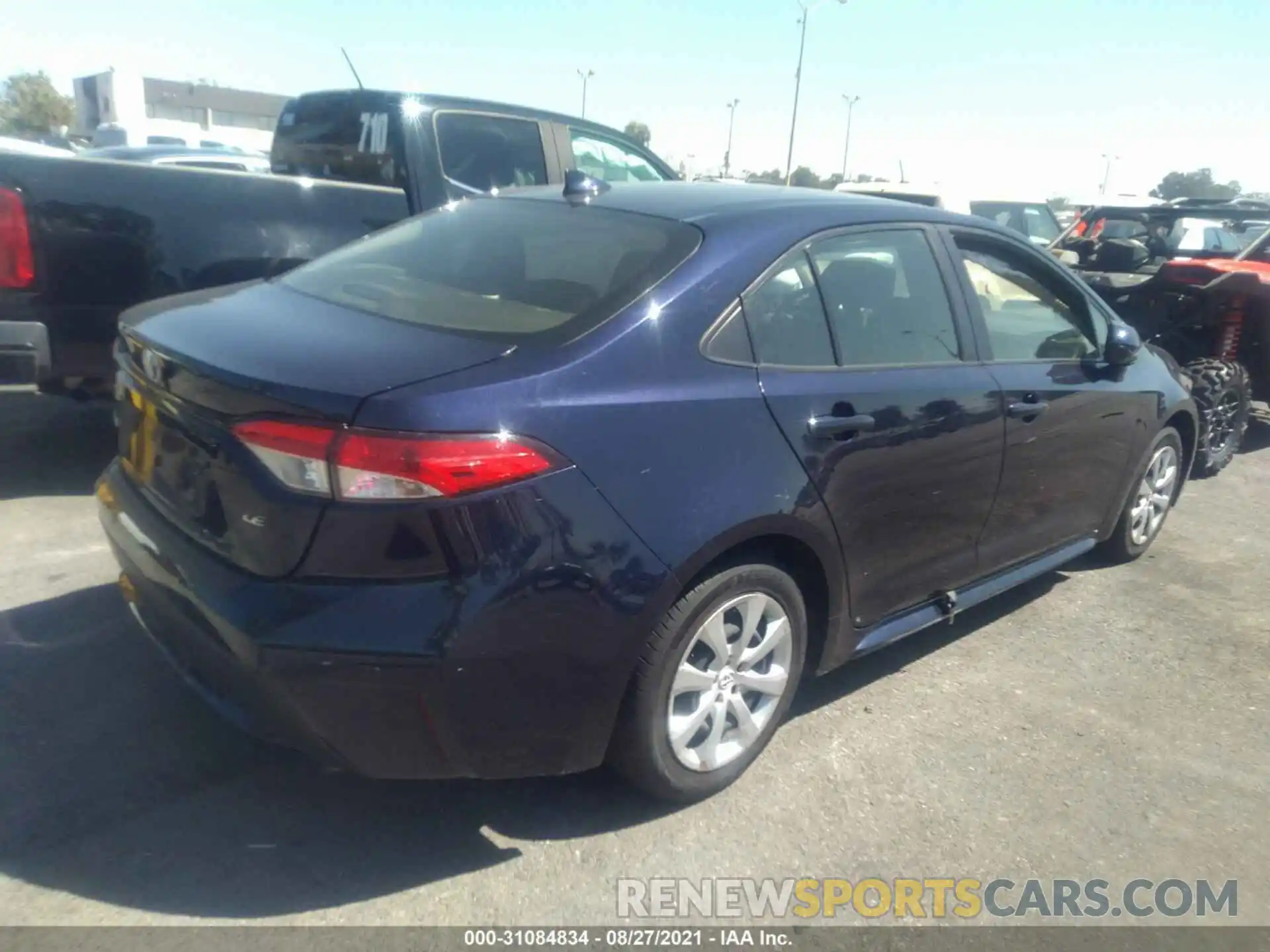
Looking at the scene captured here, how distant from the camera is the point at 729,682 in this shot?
3.01m

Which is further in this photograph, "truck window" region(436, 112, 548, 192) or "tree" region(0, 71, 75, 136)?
"tree" region(0, 71, 75, 136)

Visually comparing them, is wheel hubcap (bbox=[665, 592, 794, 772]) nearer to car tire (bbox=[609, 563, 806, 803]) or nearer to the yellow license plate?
car tire (bbox=[609, 563, 806, 803])

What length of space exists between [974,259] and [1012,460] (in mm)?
734

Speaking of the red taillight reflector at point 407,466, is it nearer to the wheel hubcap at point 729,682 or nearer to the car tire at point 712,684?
the car tire at point 712,684

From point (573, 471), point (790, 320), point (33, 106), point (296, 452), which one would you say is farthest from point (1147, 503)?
point (33, 106)

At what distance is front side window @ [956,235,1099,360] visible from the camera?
3877 mm

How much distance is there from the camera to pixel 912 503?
3416 mm

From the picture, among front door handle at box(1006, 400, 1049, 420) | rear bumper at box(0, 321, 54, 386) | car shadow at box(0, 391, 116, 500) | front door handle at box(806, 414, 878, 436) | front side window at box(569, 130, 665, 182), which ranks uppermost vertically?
front side window at box(569, 130, 665, 182)

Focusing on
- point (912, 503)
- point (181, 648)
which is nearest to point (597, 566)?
point (181, 648)

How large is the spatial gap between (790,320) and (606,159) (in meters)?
4.15

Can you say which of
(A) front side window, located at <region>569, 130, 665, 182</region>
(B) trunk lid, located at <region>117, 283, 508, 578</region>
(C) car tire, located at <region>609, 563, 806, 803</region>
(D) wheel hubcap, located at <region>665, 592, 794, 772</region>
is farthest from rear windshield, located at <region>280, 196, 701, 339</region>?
(A) front side window, located at <region>569, 130, 665, 182</region>

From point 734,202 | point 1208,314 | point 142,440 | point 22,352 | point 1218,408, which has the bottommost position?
point 1218,408

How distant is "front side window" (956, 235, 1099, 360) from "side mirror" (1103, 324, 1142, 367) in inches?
2.5

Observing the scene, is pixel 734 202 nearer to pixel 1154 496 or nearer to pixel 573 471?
pixel 573 471
